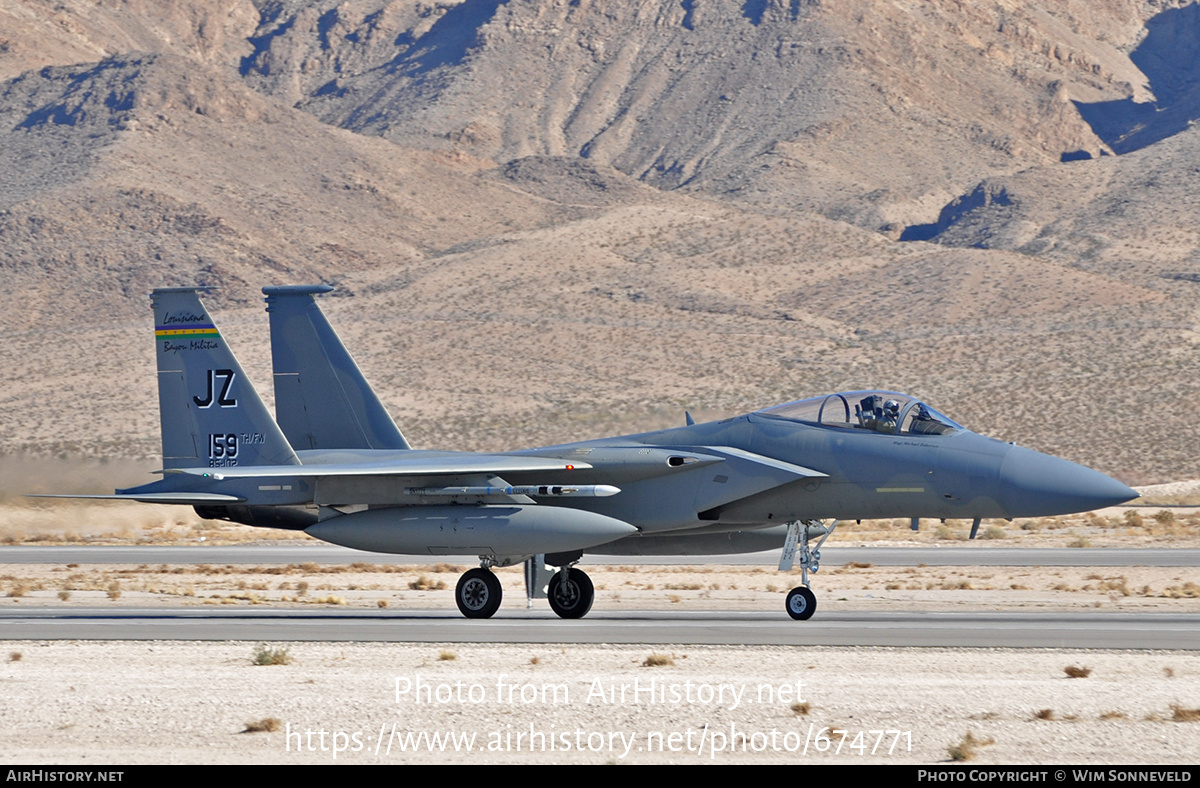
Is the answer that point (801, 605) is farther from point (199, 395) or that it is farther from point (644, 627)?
point (199, 395)

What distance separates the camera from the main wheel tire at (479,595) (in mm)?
18969

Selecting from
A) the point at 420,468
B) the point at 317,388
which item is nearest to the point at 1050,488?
the point at 420,468

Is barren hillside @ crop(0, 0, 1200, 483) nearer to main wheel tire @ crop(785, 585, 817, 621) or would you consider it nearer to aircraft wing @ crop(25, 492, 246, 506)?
main wheel tire @ crop(785, 585, 817, 621)

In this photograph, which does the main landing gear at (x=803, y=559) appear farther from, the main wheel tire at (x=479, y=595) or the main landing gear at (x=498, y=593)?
the main wheel tire at (x=479, y=595)

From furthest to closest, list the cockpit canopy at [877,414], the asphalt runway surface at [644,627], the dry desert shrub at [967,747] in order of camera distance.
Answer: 1. the cockpit canopy at [877,414]
2. the asphalt runway surface at [644,627]
3. the dry desert shrub at [967,747]

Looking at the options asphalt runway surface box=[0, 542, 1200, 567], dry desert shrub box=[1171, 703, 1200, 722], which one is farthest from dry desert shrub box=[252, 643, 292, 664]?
asphalt runway surface box=[0, 542, 1200, 567]

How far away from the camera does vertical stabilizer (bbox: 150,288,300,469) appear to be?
2077 centimetres

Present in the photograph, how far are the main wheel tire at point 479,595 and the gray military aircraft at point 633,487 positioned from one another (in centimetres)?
2

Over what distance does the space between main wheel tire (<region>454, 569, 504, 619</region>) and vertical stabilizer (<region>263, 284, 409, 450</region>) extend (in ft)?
12.3

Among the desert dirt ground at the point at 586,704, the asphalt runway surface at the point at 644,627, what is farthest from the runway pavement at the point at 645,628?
the desert dirt ground at the point at 586,704

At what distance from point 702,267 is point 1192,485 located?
42.2 meters

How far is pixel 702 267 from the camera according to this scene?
9344cm

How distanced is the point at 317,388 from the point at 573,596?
552 cm

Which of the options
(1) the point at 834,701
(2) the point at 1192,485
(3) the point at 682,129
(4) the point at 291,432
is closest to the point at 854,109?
(3) the point at 682,129
